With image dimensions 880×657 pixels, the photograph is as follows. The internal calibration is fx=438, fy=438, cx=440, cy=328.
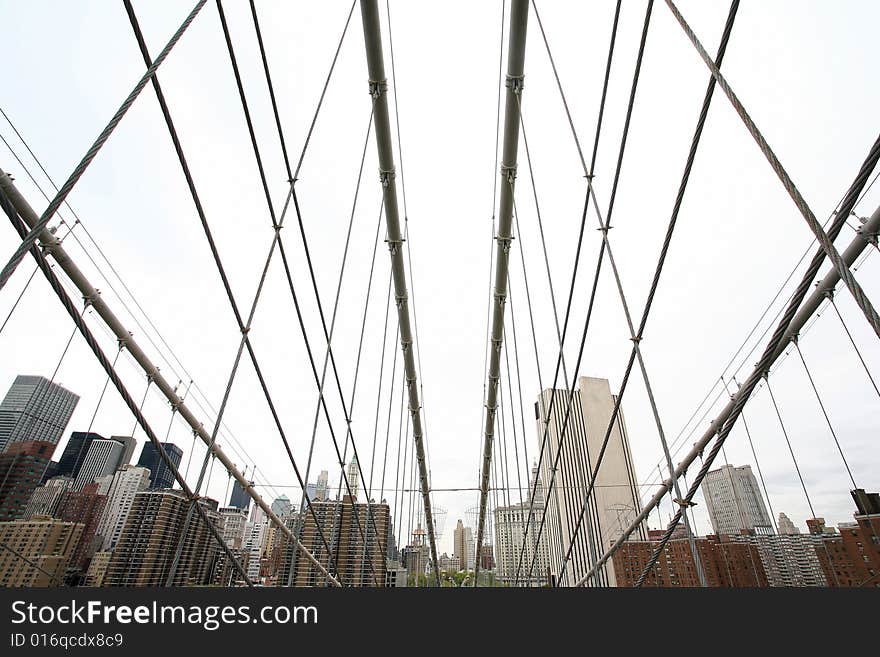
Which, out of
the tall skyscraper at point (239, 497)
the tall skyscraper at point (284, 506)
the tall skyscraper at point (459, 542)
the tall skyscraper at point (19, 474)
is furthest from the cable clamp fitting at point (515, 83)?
the tall skyscraper at point (459, 542)

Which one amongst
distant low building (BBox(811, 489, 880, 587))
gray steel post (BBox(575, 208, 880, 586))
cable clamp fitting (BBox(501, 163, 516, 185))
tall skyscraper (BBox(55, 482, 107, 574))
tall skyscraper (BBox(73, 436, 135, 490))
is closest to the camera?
gray steel post (BBox(575, 208, 880, 586))

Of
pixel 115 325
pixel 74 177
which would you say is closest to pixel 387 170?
pixel 115 325

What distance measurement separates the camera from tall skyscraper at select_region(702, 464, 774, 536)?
25.2ft

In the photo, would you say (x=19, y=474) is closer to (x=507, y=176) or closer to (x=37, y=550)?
(x=37, y=550)

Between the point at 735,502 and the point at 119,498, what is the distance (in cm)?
1050

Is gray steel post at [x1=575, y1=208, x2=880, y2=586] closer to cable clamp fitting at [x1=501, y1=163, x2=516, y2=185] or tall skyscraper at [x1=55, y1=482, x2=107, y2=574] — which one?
cable clamp fitting at [x1=501, y1=163, x2=516, y2=185]

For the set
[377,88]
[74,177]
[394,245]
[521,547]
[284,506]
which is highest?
[394,245]

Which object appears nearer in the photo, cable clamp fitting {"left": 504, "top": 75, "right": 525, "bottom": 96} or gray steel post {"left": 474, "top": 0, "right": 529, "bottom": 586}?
gray steel post {"left": 474, "top": 0, "right": 529, "bottom": 586}

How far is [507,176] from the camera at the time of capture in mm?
8250

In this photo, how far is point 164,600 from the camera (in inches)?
60.1

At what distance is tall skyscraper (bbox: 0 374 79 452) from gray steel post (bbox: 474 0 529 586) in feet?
23.5

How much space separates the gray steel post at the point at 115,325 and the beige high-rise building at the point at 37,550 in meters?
1.81

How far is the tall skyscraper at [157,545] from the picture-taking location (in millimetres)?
6848

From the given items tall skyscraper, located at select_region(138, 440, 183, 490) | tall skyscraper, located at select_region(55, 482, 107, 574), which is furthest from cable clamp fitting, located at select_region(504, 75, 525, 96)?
tall skyscraper, located at select_region(138, 440, 183, 490)
